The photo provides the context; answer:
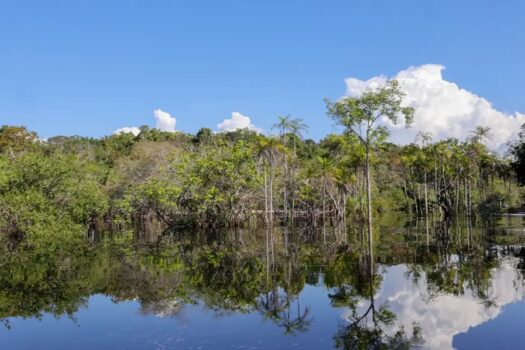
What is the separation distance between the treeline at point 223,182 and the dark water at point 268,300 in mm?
10149

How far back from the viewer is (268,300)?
13586 millimetres

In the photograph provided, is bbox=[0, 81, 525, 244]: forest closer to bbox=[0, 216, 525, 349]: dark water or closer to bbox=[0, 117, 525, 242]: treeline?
bbox=[0, 117, 525, 242]: treeline

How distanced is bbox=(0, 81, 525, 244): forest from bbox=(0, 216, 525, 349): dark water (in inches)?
404

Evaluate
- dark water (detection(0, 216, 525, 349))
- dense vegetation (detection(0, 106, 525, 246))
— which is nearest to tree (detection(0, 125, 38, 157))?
dense vegetation (detection(0, 106, 525, 246))

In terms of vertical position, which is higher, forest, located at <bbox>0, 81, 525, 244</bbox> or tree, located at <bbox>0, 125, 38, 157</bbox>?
tree, located at <bbox>0, 125, 38, 157</bbox>

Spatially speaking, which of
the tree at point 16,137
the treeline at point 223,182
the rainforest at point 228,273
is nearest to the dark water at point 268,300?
the rainforest at point 228,273

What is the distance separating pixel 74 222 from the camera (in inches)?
1401

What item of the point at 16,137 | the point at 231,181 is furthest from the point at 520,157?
the point at 16,137

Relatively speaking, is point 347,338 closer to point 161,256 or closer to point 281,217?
point 161,256

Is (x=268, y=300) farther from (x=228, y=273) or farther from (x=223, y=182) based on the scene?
(x=223, y=182)

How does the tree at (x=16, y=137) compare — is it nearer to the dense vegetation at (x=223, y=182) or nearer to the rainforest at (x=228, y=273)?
the dense vegetation at (x=223, y=182)

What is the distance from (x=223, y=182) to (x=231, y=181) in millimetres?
716

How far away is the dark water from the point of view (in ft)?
33.4

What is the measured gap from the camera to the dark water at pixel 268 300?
401 inches
